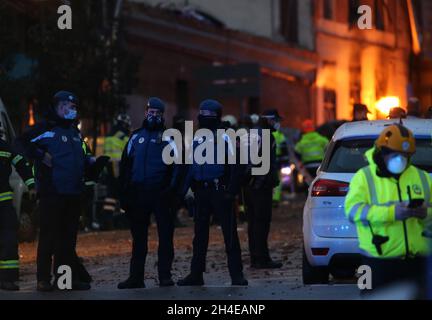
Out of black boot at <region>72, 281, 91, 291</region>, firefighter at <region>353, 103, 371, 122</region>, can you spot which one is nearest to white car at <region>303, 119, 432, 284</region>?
black boot at <region>72, 281, 91, 291</region>

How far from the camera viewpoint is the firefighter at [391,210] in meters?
9.09

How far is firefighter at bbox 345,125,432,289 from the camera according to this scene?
29.8 feet

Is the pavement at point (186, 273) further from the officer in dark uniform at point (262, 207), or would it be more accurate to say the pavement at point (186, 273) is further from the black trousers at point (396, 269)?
the black trousers at point (396, 269)

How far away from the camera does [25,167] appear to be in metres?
13.8

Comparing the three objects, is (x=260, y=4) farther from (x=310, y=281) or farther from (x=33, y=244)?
(x=310, y=281)

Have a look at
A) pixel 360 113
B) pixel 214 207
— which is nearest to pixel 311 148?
pixel 360 113

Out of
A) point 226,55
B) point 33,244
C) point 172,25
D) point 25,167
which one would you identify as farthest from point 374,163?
point 226,55

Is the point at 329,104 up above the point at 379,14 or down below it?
below

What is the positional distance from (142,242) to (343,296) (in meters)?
2.26

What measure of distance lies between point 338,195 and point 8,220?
336 cm

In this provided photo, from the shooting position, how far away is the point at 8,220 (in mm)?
13820

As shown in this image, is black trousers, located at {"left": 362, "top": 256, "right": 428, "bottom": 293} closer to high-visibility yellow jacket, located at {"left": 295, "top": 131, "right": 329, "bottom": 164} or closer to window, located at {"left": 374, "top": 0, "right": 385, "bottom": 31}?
high-visibility yellow jacket, located at {"left": 295, "top": 131, "right": 329, "bottom": 164}

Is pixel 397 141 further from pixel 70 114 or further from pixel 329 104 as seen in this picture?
pixel 329 104

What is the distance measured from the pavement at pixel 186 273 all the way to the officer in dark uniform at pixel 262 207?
272 millimetres
